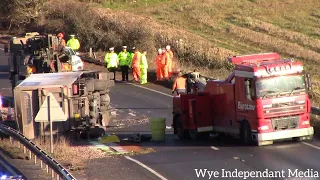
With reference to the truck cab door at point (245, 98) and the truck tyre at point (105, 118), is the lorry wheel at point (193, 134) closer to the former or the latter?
the truck cab door at point (245, 98)

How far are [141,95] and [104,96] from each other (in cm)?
749

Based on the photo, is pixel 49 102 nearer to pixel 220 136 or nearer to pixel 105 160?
pixel 105 160

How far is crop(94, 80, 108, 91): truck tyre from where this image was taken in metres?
23.9

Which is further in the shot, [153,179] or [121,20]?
[121,20]

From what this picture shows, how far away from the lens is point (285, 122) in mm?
20453

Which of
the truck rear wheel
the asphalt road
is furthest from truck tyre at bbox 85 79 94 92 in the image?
the truck rear wheel

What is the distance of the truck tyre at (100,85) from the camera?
23.9m

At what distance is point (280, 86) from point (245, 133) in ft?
5.15

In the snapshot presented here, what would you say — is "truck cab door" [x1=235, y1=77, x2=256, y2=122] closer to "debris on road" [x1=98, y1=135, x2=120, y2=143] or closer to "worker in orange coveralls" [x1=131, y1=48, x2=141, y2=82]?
"debris on road" [x1=98, y1=135, x2=120, y2=143]

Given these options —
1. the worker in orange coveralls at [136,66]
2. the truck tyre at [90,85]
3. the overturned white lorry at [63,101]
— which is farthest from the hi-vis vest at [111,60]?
the truck tyre at [90,85]

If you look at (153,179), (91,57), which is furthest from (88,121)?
(91,57)

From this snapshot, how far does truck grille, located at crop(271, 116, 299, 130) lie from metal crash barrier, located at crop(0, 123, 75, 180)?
6.05m

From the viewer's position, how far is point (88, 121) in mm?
22969

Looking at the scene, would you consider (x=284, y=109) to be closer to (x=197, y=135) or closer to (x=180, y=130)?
(x=197, y=135)
